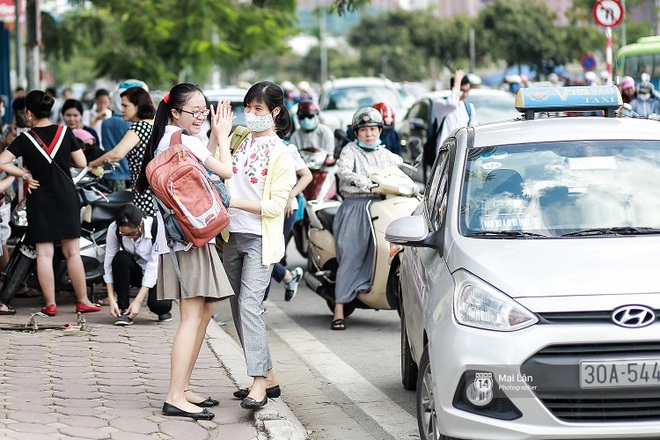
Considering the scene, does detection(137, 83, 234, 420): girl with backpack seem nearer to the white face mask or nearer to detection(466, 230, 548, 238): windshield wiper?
the white face mask

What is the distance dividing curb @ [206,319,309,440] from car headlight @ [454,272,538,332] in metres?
1.40

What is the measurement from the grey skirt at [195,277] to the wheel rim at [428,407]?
130 centimetres

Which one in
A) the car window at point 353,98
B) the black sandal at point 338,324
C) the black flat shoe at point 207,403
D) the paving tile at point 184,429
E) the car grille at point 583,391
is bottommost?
the black sandal at point 338,324

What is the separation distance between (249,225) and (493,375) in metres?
2.11

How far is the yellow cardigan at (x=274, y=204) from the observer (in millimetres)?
6707

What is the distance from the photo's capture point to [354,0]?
41.7 ft

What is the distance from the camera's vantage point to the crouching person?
31.6 feet

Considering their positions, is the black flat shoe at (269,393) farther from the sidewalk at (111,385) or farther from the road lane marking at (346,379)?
the road lane marking at (346,379)

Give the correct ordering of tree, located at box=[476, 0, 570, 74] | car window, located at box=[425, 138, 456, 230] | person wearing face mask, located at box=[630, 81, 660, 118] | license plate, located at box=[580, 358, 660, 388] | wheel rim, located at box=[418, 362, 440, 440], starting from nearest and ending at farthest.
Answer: license plate, located at box=[580, 358, 660, 388] < wheel rim, located at box=[418, 362, 440, 440] < car window, located at box=[425, 138, 456, 230] < person wearing face mask, located at box=[630, 81, 660, 118] < tree, located at box=[476, 0, 570, 74]

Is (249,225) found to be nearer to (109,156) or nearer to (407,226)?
(407,226)

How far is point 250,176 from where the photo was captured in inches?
267

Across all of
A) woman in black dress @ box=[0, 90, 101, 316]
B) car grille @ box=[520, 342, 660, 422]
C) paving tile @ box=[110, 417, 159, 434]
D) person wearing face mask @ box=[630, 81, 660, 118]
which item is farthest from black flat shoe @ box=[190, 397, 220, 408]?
person wearing face mask @ box=[630, 81, 660, 118]

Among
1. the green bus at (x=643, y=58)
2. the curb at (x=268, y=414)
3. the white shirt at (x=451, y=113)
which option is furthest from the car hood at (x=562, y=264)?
the green bus at (x=643, y=58)

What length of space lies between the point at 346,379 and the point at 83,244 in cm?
339
